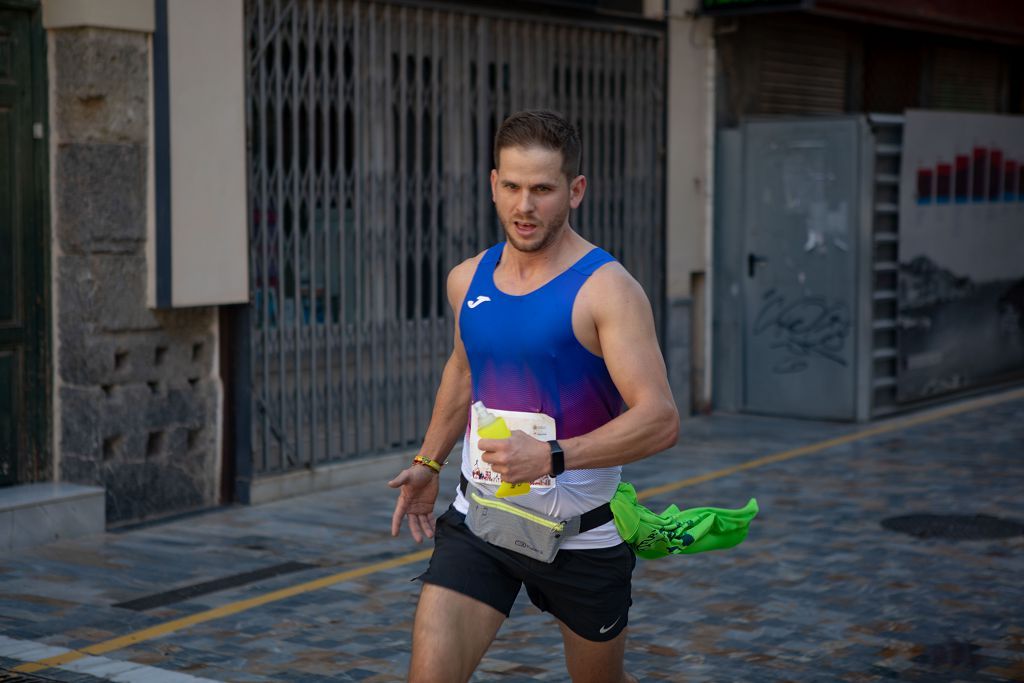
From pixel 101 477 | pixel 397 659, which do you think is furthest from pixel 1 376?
pixel 397 659

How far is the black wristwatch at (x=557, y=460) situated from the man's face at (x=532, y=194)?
60 centimetres

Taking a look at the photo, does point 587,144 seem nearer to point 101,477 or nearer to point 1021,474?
point 1021,474

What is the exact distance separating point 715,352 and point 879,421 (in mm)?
1534

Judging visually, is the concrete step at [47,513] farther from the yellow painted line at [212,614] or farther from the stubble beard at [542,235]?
the stubble beard at [542,235]

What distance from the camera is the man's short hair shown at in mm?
3975

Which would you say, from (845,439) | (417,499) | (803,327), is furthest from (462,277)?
(803,327)

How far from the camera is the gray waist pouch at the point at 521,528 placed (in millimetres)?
4043

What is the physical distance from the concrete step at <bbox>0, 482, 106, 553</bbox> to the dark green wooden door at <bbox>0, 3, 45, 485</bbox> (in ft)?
0.95

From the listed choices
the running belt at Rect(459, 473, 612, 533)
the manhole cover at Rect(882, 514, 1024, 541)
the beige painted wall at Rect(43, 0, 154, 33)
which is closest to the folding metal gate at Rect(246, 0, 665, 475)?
the beige painted wall at Rect(43, 0, 154, 33)

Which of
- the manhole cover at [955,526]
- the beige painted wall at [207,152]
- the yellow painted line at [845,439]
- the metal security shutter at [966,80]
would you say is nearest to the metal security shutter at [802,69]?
the metal security shutter at [966,80]

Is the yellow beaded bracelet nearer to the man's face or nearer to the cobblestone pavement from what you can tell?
the man's face

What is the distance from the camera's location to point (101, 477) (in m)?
8.37

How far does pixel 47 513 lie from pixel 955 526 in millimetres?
5032

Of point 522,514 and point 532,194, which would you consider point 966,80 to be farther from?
point 522,514
